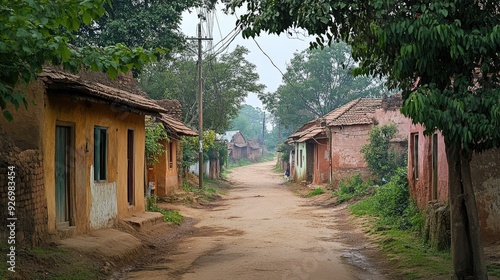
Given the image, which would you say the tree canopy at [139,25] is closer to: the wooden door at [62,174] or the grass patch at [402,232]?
the grass patch at [402,232]

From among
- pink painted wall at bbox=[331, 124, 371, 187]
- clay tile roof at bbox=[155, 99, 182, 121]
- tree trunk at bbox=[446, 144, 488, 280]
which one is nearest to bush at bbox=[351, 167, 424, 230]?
tree trunk at bbox=[446, 144, 488, 280]

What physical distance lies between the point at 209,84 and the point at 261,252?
93.6ft

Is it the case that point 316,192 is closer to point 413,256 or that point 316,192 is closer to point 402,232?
point 402,232

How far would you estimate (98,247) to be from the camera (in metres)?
11.6

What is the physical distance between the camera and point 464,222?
8.96 m

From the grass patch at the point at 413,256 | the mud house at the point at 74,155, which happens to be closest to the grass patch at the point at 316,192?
the mud house at the point at 74,155

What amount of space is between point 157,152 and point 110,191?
7325mm

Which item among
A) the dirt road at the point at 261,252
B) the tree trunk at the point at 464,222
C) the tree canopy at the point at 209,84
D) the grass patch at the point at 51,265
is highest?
the tree canopy at the point at 209,84

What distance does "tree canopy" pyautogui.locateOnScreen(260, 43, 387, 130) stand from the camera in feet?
200

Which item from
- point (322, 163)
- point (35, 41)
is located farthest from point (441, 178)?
point (322, 163)

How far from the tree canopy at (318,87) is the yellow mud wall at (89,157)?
1757 inches

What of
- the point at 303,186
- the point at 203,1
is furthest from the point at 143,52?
the point at 303,186

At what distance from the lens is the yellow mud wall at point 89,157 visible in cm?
1147

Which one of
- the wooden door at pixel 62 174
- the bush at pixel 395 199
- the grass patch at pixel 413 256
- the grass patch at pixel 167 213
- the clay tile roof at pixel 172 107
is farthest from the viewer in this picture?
the clay tile roof at pixel 172 107
